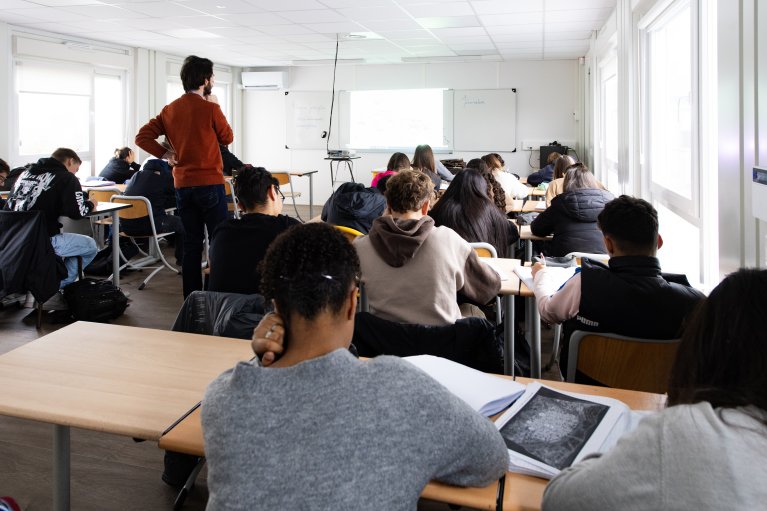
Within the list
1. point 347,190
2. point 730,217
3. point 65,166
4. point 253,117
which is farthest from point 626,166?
point 253,117

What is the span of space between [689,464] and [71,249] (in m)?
4.95

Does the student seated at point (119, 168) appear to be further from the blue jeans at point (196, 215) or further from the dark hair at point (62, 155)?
the blue jeans at point (196, 215)

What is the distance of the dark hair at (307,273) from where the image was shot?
3.62 ft

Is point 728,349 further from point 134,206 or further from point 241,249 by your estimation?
point 134,206

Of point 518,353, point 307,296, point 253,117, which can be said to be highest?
point 253,117

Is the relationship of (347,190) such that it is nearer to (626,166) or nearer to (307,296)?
(626,166)

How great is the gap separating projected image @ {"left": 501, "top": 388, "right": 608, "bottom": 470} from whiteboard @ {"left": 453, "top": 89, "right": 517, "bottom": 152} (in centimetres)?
982

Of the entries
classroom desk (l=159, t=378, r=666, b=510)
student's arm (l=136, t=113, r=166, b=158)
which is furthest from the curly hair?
student's arm (l=136, t=113, r=166, b=158)

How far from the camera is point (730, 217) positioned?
8.04 ft

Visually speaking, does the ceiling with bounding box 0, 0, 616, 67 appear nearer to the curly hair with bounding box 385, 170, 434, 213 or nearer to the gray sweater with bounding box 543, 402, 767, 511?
the curly hair with bounding box 385, 170, 434, 213

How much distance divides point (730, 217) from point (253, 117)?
1082 cm

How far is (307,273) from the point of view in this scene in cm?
111

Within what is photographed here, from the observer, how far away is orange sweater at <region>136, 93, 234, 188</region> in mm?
4180

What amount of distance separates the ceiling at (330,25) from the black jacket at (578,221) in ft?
8.79
